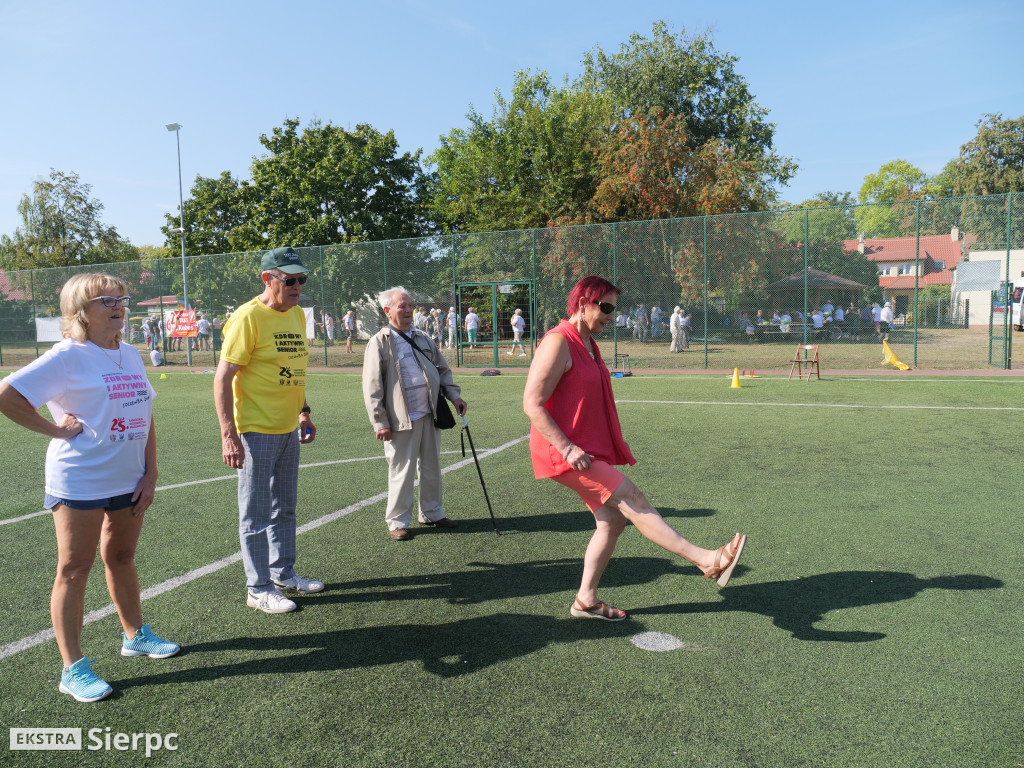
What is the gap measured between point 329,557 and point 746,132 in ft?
126

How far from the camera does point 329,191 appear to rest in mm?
37375

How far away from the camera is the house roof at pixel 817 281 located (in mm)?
17688

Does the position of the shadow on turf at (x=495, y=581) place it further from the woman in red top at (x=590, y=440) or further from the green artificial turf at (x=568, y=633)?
the woman in red top at (x=590, y=440)

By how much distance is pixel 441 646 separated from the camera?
353 cm

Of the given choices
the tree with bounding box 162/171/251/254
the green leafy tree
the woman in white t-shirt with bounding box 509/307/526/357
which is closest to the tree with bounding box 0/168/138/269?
the tree with bounding box 162/171/251/254

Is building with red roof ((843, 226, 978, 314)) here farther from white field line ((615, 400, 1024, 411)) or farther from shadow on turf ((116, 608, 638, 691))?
shadow on turf ((116, 608, 638, 691))

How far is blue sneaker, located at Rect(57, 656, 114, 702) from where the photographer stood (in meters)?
3.00

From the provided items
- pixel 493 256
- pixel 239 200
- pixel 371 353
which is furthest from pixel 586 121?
pixel 371 353

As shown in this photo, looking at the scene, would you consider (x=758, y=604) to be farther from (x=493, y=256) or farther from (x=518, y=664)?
(x=493, y=256)

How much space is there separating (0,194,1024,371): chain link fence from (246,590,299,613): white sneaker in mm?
15222

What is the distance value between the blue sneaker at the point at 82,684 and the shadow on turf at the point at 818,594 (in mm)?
2610

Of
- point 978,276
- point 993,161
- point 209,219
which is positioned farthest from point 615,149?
point 993,161

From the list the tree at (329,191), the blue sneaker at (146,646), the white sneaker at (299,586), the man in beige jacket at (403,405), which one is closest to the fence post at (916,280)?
the man in beige jacket at (403,405)

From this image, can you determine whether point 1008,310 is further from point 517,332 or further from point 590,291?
point 590,291
